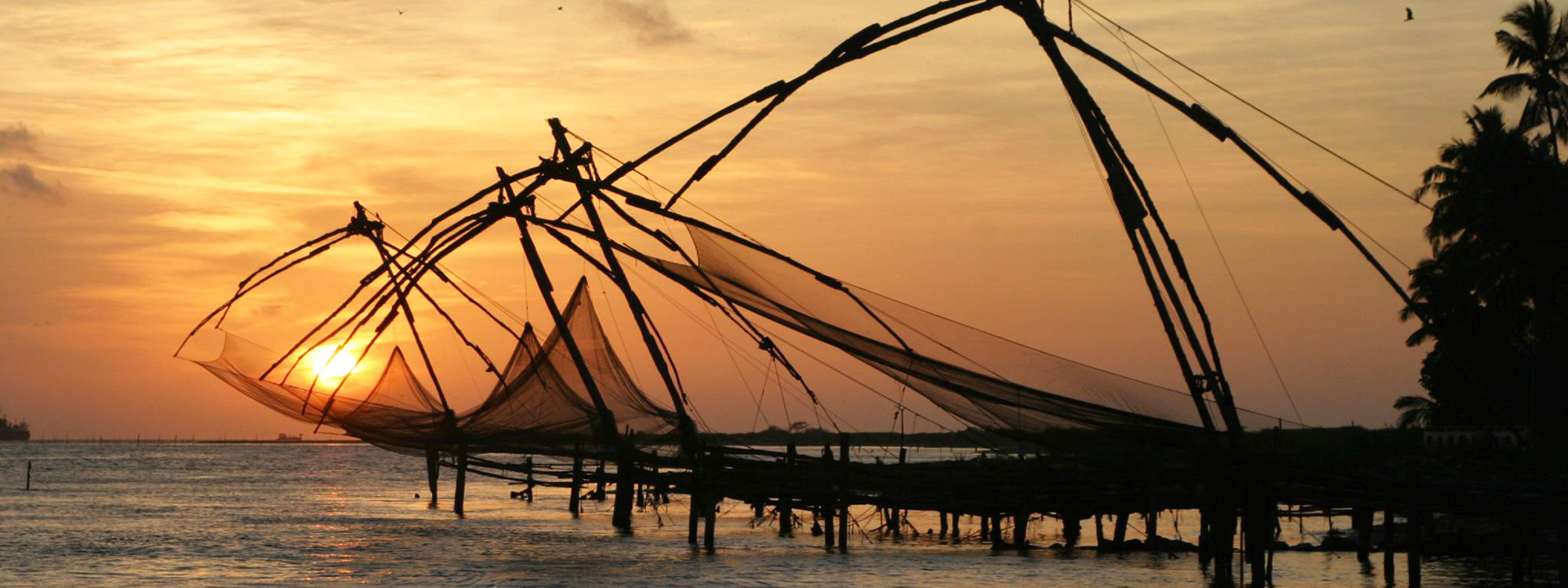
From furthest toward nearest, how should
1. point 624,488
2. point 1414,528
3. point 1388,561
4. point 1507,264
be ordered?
1. point 1507,264
2. point 624,488
3. point 1388,561
4. point 1414,528

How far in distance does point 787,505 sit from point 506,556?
13.7ft

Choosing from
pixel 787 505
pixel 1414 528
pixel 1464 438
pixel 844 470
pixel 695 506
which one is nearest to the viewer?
pixel 1414 528

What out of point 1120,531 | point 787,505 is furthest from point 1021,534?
point 787,505

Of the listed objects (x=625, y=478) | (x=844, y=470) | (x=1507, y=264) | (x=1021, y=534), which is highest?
(x=1507, y=264)

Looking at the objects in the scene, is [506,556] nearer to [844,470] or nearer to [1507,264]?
[844,470]

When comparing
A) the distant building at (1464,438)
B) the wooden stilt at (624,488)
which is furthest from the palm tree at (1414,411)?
the wooden stilt at (624,488)

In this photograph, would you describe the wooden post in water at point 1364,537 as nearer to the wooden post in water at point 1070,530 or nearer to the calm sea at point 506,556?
the calm sea at point 506,556

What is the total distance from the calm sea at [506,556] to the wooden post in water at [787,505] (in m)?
0.33

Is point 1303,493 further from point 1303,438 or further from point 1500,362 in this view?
point 1500,362

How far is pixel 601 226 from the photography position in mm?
16922

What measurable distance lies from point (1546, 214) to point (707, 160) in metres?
21.1

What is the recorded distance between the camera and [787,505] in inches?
914

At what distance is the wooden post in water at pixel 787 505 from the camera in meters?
19.9

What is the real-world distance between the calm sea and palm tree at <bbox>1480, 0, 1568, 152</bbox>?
10.0 metres
